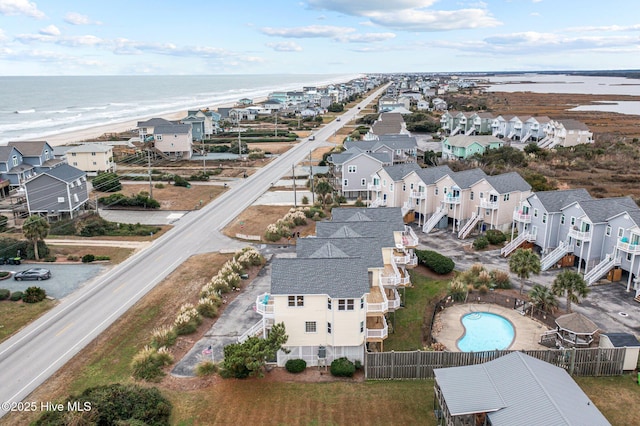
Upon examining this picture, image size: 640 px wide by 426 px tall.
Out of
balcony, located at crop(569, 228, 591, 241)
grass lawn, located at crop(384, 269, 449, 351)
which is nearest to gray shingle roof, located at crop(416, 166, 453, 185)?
grass lawn, located at crop(384, 269, 449, 351)

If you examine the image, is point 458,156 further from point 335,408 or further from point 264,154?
point 335,408

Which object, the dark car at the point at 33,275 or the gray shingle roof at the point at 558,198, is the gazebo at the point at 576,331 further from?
the dark car at the point at 33,275

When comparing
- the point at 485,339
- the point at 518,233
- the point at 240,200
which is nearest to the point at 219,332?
the point at 485,339

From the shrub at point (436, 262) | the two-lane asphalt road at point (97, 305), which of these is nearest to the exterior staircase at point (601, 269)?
the shrub at point (436, 262)

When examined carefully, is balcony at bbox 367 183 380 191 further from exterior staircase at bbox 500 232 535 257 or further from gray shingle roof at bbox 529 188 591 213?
gray shingle roof at bbox 529 188 591 213

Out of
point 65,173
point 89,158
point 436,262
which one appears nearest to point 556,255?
point 436,262

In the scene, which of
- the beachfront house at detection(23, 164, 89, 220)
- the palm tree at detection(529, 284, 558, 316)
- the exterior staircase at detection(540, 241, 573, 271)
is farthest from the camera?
the beachfront house at detection(23, 164, 89, 220)

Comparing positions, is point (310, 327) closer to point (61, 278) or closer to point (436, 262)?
point (436, 262)
